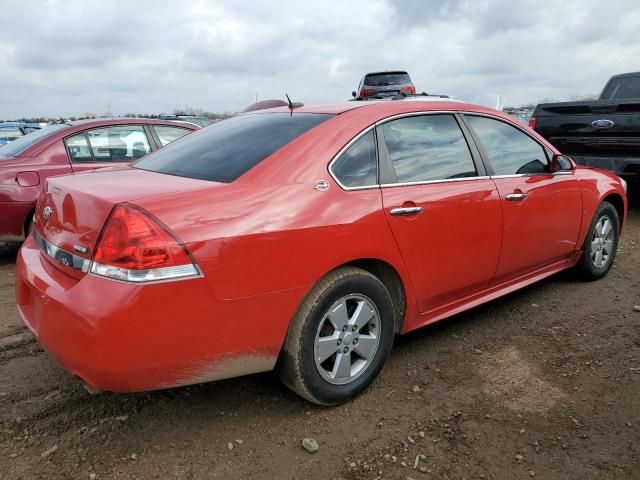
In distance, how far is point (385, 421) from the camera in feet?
8.31

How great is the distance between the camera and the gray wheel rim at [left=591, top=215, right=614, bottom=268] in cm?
434

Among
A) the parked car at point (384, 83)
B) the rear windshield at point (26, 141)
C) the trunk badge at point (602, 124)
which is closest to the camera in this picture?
the rear windshield at point (26, 141)

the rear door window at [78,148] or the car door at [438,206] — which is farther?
the rear door window at [78,148]

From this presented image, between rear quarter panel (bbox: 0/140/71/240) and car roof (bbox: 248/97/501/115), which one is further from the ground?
car roof (bbox: 248/97/501/115)

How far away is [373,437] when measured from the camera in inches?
95.0

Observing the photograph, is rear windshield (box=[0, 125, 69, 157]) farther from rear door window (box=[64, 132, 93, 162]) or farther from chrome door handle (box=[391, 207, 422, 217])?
chrome door handle (box=[391, 207, 422, 217])

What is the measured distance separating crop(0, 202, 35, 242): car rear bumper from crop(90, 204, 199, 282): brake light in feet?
11.3

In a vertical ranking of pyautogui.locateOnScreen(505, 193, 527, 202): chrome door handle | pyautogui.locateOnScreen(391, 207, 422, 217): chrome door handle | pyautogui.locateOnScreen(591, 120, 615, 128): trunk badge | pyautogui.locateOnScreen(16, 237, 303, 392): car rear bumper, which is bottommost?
pyautogui.locateOnScreen(16, 237, 303, 392): car rear bumper

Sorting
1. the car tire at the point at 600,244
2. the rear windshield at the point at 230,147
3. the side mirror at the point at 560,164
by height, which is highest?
the rear windshield at the point at 230,147

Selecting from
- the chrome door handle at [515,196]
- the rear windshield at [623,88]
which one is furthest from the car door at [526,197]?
the rear windshield at [623,88]

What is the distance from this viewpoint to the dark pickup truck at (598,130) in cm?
623

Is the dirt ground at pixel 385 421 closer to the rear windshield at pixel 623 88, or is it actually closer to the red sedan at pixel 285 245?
the red sedan at pixel 285 245

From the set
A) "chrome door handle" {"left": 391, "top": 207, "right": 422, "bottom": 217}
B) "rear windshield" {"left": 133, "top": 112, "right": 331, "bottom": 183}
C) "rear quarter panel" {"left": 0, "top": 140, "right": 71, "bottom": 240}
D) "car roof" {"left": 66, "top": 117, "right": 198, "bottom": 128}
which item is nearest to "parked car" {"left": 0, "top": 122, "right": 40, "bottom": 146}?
"car roof" {"left": 66, "top": 117, "right": 198, "bottom": 128}

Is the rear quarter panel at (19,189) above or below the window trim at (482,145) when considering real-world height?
below
